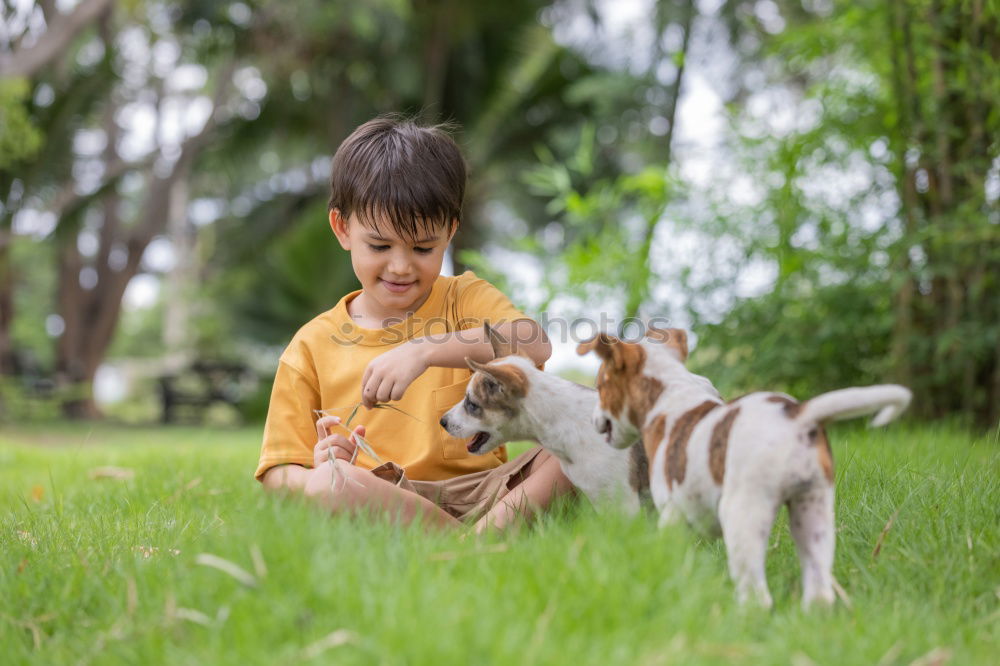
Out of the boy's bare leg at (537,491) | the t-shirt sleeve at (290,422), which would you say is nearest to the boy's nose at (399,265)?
the t-shirt sleeve at (290,422)

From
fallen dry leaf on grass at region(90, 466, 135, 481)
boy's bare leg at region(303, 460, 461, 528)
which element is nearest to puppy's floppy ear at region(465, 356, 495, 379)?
boy's bare leg at region(303, 460, 461, 528)

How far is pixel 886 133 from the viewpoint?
240 inches

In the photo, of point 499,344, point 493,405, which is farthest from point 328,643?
point 499,344

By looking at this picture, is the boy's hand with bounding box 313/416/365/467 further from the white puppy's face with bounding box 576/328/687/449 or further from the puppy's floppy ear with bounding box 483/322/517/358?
the white puppy's face with bounding box 576/328/687/449

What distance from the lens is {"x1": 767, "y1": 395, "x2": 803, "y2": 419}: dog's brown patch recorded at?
2057 millimetres

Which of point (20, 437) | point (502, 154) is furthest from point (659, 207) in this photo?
point (502, 154)

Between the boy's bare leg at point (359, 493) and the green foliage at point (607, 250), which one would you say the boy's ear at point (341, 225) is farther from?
the green foliage at point (607, 250)

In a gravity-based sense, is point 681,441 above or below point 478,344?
below

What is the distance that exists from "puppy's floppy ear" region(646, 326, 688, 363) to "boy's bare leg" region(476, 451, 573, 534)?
2.16 ft

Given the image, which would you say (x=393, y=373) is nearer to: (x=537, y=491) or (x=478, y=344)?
(x=478, y=344)

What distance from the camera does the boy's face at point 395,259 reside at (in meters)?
3.27

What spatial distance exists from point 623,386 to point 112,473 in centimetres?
400

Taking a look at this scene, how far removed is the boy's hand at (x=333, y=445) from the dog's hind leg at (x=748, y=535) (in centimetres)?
146

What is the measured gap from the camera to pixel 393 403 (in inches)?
135
